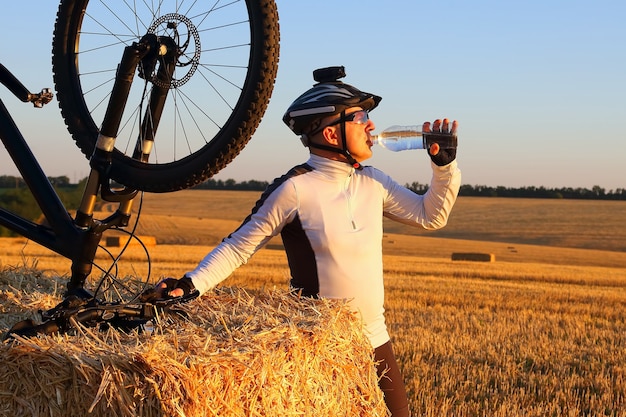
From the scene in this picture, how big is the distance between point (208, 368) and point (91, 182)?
2051 mm

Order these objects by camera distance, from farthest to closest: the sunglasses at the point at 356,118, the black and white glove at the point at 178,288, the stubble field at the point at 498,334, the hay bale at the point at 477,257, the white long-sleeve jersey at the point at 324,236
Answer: the hay bale at the point at 477,257 < the stubble field at the point at 498,334 < the sunglasses at the point at 356,118 < the white long-sleeve jersey at the point at 324,236 < the black and white glove at the point at 178,288

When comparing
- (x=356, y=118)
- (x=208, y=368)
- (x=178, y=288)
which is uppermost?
(x=356, y=118)

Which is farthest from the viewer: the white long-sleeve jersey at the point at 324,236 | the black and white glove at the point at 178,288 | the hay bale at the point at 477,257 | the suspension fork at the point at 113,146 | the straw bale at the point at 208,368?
the hay bale at the point at 477,257

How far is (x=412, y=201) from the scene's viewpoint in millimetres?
4023

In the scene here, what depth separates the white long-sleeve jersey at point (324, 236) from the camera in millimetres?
3590

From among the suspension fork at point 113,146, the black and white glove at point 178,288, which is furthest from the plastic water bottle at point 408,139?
the suspension fork at point 113,146

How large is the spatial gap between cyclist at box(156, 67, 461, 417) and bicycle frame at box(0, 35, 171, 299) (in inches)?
38.6

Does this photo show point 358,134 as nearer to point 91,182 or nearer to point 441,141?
point 441,141

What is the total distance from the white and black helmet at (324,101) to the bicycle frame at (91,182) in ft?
3.08

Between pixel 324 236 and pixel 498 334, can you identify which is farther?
pixel 498 334

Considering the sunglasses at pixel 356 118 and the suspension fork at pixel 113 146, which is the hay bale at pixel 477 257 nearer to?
the suspension fork at pixel 113 146

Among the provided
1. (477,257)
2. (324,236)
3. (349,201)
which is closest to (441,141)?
(349,201)

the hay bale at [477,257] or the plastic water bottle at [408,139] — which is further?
the hay bale at [477,257]

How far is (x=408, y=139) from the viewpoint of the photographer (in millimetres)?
3969
